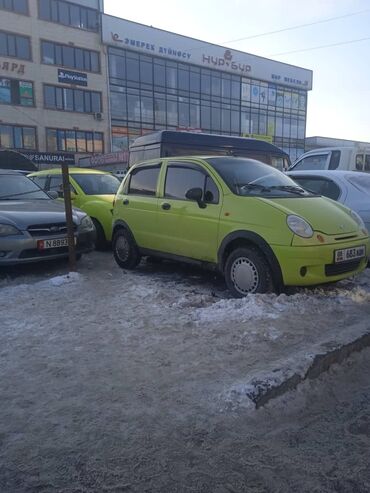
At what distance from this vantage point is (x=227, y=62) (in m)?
47.4

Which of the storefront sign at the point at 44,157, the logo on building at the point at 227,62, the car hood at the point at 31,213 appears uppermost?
the logo on building at the point at 227,62

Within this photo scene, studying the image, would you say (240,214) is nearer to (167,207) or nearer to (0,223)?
(167,207)

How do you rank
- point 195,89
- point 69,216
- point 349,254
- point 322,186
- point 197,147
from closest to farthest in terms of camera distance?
1. point 349,254
2. point 69,216
3. point 322,186
4. point 197,147
5. point 195,89

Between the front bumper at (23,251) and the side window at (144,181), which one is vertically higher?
the side window at (144,181)

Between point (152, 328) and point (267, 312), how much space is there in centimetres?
113

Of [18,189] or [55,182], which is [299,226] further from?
[55,182]

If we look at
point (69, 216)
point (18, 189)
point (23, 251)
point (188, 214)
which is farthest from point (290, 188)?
point (18, 189)

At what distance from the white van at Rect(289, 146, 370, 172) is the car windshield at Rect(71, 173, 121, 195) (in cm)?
453

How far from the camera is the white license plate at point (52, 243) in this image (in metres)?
5.95

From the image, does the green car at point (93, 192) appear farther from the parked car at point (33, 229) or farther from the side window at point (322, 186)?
the side window at point (322, 186)

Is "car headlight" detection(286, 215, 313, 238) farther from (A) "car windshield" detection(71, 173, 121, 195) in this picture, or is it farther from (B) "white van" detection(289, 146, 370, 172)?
(B) "white van" detection(289, 146, 370, 172)

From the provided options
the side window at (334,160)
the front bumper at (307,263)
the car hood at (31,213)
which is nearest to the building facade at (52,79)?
the side window at (334,160)

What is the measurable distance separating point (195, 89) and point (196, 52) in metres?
3.75

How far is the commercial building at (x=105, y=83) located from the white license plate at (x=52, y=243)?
24565mm
